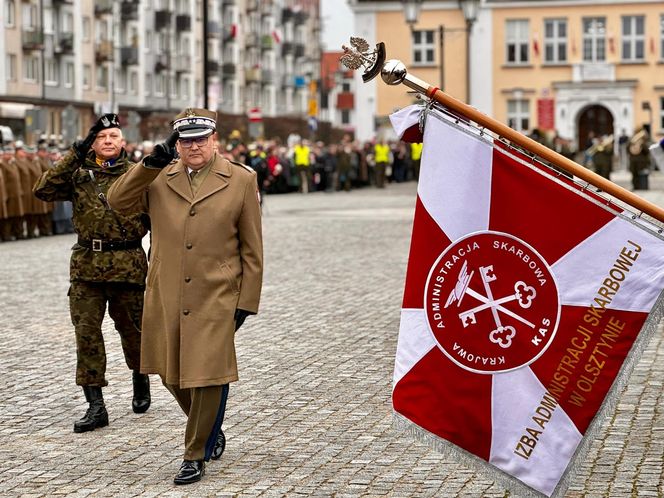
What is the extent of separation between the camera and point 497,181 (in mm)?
6055

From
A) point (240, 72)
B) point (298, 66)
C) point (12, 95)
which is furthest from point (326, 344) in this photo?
point (298, 66)

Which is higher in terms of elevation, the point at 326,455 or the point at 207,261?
the point at 207,261

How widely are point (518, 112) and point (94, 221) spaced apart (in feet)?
221

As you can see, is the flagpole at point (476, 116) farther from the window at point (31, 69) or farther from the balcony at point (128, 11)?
the balcony at point (128, 11)

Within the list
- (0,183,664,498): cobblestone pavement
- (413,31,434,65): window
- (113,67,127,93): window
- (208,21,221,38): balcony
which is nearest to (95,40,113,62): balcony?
(113,67,127,93): window

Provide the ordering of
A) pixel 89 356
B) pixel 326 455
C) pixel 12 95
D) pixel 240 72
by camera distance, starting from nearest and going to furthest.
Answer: pixel 326 455
pixel 89 356
pixel 12 95
pixel 240 72

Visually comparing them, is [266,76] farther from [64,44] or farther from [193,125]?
[193,125]

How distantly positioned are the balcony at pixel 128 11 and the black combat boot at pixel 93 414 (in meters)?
78.5

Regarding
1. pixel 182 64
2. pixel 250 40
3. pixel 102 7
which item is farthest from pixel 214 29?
pixel 102 7

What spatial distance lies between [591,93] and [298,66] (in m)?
55.4

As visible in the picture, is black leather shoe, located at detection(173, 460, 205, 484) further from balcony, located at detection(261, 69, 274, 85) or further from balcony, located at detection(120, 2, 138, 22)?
balcony, located at detection(261, 69, 274, 85)

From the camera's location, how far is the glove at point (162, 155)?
23.2ft

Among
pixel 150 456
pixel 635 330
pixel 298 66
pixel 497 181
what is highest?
pixel 298 66

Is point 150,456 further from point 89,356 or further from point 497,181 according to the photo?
point 497,181
